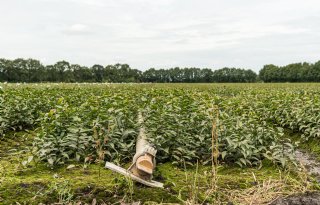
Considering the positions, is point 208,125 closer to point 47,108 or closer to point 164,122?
point 164,122

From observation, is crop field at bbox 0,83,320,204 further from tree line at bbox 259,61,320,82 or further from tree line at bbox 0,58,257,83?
tree line at bbox 259,61,320,82

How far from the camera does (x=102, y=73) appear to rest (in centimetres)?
7538

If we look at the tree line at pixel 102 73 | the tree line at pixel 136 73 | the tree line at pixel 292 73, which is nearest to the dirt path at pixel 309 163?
the tree line at pixel 102 73

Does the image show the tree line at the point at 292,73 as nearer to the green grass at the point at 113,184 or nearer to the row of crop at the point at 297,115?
the row of crop at the point at 297,115

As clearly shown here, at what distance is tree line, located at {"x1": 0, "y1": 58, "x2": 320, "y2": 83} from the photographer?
68938 millimetres

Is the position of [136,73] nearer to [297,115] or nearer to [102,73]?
[102,73]

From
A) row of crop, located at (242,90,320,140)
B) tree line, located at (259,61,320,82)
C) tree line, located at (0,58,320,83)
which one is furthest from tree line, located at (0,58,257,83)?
row of crop, located at (242,90,320,140)

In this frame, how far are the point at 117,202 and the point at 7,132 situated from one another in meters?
5.58

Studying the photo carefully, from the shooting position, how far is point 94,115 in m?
6.43

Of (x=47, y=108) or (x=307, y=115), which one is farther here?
(x=47, y=108)

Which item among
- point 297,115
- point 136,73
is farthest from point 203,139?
point 136,73

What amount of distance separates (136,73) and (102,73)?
29.5 feet

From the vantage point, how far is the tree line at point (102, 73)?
2692 inches

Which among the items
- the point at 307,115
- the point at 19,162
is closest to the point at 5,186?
the point at 19,162
